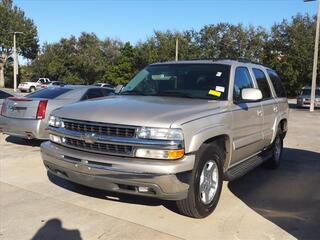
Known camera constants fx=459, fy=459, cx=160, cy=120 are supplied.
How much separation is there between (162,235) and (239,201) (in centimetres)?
176

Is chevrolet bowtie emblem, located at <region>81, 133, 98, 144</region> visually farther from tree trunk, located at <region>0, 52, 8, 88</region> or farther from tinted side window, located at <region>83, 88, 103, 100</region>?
tree trunk, located at <region>0, 52, 8, 88</region>

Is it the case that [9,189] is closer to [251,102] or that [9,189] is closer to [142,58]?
[251,102]

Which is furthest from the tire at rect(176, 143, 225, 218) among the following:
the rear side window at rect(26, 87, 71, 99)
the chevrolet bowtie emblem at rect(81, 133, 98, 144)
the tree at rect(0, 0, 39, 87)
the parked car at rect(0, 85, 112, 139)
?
the tree at rect(0, 0, 39, 87)

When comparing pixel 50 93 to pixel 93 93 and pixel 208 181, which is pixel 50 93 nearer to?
pixel 93 93

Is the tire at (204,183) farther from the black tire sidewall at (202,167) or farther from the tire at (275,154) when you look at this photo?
the tire at (275,154)

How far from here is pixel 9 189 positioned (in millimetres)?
6449

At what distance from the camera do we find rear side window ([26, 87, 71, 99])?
10212mm

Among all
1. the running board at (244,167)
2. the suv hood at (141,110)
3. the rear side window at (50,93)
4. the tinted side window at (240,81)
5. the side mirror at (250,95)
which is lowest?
the running board at (244,167)

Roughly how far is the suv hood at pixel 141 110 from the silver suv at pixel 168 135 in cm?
1

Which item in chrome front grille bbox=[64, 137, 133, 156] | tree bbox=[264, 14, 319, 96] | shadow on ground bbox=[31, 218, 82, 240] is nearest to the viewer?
shadow on ground bbox=[31, 218, 82, 240]

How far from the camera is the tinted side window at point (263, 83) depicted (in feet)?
24.4

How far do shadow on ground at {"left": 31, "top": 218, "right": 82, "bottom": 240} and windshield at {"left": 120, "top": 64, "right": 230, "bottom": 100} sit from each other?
2241mm

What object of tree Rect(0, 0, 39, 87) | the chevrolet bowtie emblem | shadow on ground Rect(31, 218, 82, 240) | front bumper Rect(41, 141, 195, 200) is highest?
tree Rect(0, 0, 39, 87)

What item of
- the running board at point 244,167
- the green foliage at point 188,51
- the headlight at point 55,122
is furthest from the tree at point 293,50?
the headlight at point 55,122
